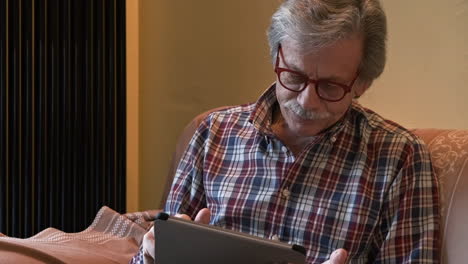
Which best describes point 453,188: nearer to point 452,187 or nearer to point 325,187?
point 452,187

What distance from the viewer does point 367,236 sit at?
1.15m

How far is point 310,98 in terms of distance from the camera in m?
1.17

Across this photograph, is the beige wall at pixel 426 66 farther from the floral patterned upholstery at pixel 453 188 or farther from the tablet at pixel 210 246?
the tablet at pixel 210 246

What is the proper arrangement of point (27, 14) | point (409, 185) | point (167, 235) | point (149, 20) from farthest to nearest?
1. point (149, 20)
2. point (27, 14)
3. point (409, 185)
4. point (167, 235)

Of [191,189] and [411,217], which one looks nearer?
[411,217]

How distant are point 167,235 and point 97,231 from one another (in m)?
0.65

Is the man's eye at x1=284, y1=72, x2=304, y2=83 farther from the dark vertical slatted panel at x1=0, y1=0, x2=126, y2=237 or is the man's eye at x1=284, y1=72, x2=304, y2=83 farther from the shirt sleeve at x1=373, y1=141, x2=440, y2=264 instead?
the dark vertical slatted panel at x1=0, y1=0, x2=126, y2=237

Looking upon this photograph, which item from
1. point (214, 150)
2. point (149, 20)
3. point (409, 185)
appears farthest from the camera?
point (149, 20)

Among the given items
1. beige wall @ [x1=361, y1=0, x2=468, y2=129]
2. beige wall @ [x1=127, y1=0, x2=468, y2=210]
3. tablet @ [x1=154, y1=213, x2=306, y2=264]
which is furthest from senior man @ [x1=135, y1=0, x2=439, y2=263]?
beige wall @ [x1=127, y1=0, x2=468, y2=210]

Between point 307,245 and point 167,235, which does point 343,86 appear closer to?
point 307,245

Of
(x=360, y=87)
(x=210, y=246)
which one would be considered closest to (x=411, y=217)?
(x=360, y=87)

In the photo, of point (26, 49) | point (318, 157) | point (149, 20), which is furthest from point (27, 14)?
point (318, 157)

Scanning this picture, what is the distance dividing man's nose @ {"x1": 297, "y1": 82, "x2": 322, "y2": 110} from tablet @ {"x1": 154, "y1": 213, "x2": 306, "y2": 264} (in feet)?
1.22

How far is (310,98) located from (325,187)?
7.1 inches
